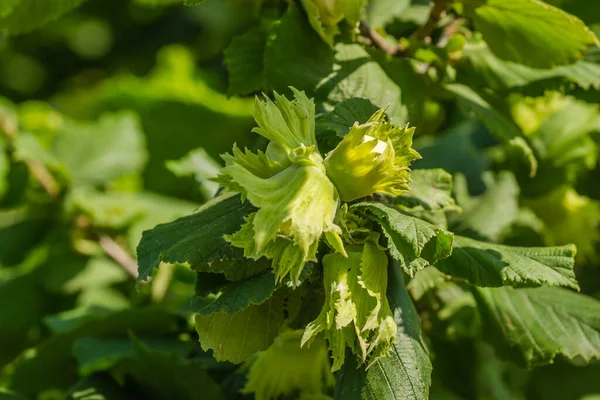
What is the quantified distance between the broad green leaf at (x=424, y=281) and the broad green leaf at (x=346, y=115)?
228 mm

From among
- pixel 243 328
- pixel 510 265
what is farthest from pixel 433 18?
pixel 243 328

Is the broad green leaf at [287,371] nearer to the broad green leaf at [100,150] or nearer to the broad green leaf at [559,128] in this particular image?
the broad green leaf at [559,128]

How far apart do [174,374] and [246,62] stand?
0.45 metres

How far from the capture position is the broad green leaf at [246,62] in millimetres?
1028

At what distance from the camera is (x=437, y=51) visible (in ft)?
3.38

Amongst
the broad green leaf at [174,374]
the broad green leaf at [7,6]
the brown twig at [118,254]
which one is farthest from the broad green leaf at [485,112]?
the brown twig at [118,254]

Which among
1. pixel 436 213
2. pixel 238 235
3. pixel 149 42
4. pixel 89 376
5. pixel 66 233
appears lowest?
pixel 149 42

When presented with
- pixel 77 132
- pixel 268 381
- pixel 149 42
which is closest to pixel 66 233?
pixel 77 132

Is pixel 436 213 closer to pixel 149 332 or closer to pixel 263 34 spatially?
pixel 263 34

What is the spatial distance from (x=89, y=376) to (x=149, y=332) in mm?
142

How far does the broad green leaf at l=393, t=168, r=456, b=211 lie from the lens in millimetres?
903

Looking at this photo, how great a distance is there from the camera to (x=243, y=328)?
34.5 inches

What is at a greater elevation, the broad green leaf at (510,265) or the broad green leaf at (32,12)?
the broad green leaf at (32,12)

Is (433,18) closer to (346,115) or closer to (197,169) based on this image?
(346,115)
